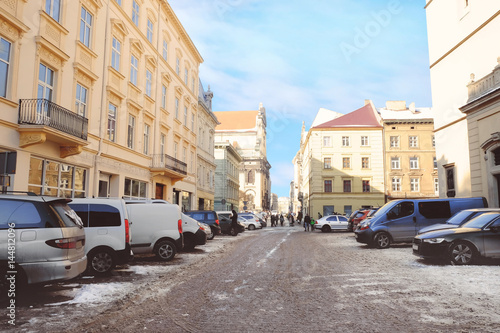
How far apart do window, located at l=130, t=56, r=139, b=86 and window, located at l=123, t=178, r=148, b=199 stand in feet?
18.8

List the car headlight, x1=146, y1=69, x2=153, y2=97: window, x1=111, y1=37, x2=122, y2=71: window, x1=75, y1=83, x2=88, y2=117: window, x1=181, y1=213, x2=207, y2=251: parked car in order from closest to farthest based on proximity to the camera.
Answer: the car headlight, x1=181, y1=213, x2=207, y2=251: parked car, x1=75, y1=83, x2=88, y2=117: window, x1=111, y1=37, x2=122, y2=71: window, x1=146, y1=69, x2=153, y2=97: window

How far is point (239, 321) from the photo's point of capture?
18.1 feet

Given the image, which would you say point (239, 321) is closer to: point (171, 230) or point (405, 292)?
point (405, 292)

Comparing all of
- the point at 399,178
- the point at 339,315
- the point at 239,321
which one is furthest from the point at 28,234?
the point at 399,178

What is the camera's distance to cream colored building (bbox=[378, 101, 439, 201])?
53.1m

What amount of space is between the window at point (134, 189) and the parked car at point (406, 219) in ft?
42.3

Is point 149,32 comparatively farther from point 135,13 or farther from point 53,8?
point 53,8

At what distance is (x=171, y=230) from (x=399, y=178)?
153 feet

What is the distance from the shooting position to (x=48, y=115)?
48.0 ft

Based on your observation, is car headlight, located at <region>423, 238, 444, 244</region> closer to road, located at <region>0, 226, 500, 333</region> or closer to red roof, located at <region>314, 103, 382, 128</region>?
road, located at <region>0, 226, 500, 333</region>

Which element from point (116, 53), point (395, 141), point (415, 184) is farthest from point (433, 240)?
point (395, 141)

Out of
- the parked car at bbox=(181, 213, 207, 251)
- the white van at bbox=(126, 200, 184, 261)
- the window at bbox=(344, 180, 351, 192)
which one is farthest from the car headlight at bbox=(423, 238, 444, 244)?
the window at bbox=(344, 180, 351, 192)

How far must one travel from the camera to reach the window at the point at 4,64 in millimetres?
13226

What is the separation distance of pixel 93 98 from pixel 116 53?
388 centimetres
